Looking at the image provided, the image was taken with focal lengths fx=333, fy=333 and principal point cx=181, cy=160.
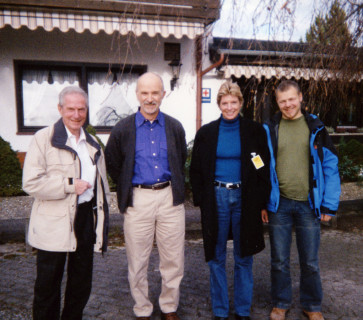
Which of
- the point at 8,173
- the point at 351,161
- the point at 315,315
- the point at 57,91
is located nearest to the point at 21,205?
the point at 8,173

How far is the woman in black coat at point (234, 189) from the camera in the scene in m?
2.75

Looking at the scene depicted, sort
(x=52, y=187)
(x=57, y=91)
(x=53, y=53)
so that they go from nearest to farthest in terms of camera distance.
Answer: (x=52, y=187) < (x=53, y=53) < (x=57, y=91)

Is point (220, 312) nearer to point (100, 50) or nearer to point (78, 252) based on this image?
point (78, 252)

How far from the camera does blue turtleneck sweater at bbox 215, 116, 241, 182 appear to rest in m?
2.76

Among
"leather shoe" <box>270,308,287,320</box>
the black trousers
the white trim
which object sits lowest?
"leather shoe" <box>270,308,287,320</box>

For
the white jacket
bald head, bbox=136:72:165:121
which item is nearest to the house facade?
bald head, bbox=136:72:165:121

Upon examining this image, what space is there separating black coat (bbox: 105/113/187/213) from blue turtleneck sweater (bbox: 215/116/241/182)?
1.12ft

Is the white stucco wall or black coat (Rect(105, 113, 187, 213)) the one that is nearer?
black coat (Rect(105, 113, 187, 213))

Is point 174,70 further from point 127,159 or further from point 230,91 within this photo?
point 127,159

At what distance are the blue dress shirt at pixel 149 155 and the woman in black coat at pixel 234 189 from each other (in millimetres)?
346

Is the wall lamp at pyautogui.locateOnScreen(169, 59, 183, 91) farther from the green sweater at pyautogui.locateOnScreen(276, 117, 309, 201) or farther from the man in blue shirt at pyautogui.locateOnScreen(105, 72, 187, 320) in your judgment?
the green sweater at pyautogui.locateOnScreen(276, 117, 309, 201)

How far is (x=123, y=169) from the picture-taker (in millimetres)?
2758

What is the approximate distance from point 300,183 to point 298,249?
1.93 ft

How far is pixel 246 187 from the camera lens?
108 inches
